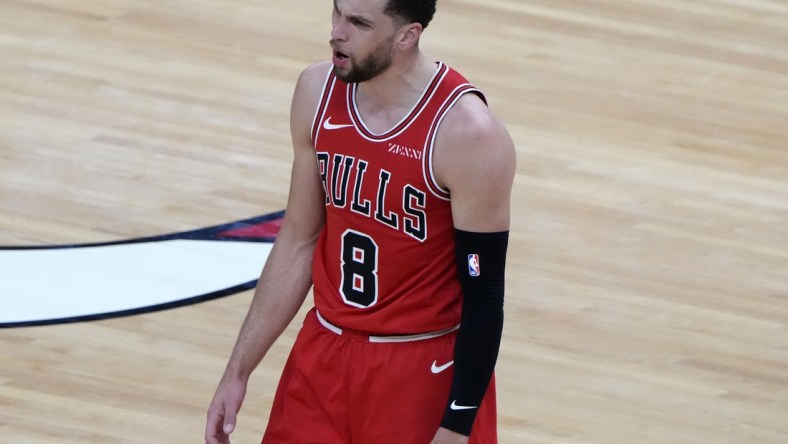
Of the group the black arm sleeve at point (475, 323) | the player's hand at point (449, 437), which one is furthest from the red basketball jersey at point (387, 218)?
the player's hand at point (449, 437)

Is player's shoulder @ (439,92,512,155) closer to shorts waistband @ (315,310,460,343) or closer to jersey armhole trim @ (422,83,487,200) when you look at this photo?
jersey armhole trim @ (422,83,487,200)

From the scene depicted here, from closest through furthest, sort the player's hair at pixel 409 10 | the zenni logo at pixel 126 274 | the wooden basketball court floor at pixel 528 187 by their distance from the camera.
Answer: the player's hair at pixel 409 10 → the wooden basketball court floor at pixel 528 187 → the zenni logo at pixel 126 274

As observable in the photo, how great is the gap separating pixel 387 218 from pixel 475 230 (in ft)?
0.64

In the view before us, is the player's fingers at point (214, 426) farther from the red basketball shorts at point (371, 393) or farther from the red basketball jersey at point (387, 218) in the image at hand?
the red basketball jersey at point (387, 218)

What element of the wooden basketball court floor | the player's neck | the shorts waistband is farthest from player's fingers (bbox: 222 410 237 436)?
the wooden basketball court floor

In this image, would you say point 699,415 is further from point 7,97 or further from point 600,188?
point 7,97

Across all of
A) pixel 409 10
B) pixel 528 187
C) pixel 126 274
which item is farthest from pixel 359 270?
pixel 528 187

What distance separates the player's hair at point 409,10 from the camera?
3021 millimetres

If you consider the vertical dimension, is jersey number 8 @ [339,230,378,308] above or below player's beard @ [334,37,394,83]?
below

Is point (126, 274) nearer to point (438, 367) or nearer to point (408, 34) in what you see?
point (438, 367)

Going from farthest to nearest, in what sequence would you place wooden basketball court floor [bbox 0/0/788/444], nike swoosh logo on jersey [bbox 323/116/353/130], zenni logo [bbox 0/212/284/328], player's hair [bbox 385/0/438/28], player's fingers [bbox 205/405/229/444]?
zenni logo [bbox 0/212/284/328] → wooden basketball court floor [bbox 0/0/788/444] → player's fingers [bbox 205/405/229/444] → nike swoosh logo on jersey [bbox 323/116/353/130] → player's hair [bbox 385/0/438/28]

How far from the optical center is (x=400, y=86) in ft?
10.3

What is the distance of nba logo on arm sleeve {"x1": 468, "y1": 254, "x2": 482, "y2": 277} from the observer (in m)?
3.07

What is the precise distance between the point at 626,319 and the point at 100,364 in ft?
6.16
